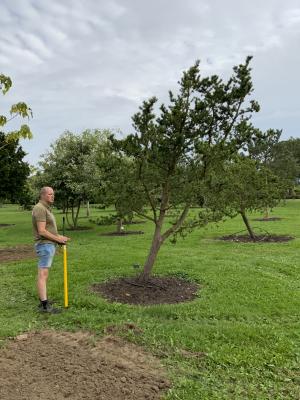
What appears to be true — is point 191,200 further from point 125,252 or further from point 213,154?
point 125,252

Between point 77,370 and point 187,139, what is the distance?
186 inches

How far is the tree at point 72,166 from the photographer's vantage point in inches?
819

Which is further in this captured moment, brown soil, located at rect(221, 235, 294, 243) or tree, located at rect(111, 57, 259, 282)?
brown soil, located at rect(221, 235, 294, 243)

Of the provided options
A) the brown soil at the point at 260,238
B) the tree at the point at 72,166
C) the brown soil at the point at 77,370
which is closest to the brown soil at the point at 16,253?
the tree at the point at 72,166

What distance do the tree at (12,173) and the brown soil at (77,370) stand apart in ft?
57.3

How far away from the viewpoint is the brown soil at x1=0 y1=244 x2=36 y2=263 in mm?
13266

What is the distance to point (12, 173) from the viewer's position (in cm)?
2233

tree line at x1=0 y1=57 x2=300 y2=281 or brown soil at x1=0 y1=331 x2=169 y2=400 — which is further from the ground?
tree line at x1=0 y1=57 x2=300 y2=281

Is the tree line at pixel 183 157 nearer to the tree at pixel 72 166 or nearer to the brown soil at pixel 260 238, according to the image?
the brown soil at pixel 260 238

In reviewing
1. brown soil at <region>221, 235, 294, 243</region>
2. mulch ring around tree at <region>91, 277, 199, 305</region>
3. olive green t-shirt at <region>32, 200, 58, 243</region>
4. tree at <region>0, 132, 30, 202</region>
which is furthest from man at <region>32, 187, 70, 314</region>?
tree at <region>0, 132, 30, 202</region>

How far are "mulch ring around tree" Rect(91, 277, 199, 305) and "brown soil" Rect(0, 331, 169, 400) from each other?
2.12 m

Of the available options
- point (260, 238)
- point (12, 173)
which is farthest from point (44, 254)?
point (12, 173)

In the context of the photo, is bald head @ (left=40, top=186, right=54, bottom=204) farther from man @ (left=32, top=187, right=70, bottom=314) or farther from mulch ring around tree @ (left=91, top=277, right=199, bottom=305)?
mulch ring around tree @ (left=91, top=277, right=199, bottom=305)

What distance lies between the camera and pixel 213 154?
7.66 metres
